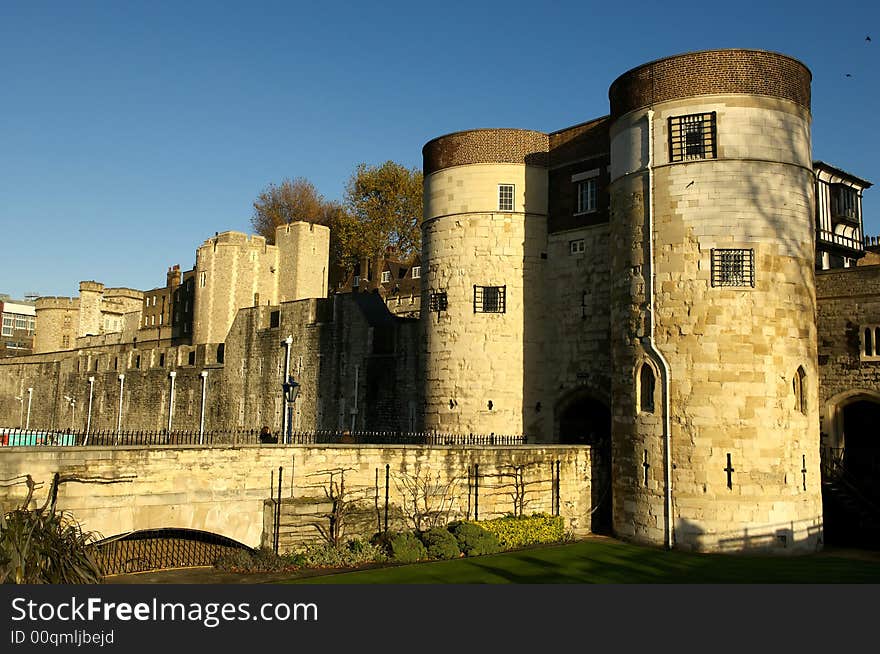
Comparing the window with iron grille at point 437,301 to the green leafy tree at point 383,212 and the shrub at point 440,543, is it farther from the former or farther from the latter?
the green leafy tree at point 383,212

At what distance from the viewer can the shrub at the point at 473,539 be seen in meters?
22.2

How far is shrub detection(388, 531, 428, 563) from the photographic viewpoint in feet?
69.6

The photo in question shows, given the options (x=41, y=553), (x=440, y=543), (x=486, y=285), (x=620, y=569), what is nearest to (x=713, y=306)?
(x=620, y=569)

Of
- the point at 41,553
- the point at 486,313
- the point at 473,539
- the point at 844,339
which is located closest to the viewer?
the point at 41,553

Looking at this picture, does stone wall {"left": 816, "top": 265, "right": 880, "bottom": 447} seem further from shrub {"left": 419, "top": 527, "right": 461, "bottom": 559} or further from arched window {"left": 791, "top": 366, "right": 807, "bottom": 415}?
shrub {"left": 419, "top": 527, "right": 461, "bottom": 559}

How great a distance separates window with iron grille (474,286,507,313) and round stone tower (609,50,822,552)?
652cm

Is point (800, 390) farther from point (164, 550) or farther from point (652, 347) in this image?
point (164, 550)

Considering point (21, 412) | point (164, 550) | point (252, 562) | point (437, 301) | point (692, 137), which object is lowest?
point (252, 562)

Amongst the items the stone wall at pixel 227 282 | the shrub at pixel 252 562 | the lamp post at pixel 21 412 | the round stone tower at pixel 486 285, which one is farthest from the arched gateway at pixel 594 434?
the lamp post at pixel 21 412

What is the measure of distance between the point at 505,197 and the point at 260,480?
615 inches

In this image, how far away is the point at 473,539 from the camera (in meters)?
22.4

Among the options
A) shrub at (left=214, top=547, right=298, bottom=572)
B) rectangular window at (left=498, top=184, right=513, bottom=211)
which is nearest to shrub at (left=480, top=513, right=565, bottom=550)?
shrub at (left=214, top=547, right=298, bottom=572)

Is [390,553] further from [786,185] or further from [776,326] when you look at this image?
[786,185]

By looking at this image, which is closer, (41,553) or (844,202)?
(41,553)
